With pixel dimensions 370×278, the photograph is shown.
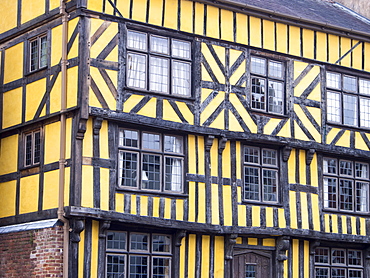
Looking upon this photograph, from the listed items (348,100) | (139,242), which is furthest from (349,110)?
(139,242)

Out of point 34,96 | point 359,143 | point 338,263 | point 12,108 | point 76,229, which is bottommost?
point 338,263

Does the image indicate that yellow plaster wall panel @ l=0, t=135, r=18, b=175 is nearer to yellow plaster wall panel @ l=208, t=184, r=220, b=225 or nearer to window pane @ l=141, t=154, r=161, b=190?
window pane @ l=141, t=154, r=161, b=190

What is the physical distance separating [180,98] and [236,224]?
3.00 meters

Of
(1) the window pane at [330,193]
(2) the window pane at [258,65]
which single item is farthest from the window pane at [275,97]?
(1) the window pane at [330,193]

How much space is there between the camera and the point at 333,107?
2028cm

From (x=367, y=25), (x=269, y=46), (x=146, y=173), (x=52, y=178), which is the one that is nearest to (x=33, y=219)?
(x=52, y=178)

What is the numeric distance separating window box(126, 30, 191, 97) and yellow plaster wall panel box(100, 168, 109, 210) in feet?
6.45

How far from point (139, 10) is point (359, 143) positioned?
6.64m

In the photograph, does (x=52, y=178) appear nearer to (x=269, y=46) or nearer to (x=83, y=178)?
(x=83, y=178)

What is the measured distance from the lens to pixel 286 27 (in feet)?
64.6

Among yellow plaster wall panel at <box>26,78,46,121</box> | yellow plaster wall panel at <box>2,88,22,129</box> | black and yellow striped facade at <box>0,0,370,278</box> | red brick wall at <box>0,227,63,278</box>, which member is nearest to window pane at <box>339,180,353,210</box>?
black and yellow striped facade at <box>0,0,370,278</box>

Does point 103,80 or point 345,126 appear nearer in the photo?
point 103,80

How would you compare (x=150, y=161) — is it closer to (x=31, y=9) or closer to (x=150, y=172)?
(x=150, y=172)

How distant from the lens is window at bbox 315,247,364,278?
1970 centimetres
